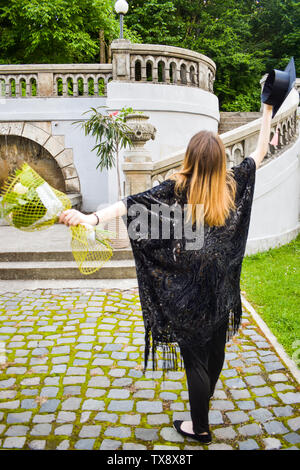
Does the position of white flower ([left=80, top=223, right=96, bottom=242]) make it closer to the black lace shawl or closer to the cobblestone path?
the black lace shawl

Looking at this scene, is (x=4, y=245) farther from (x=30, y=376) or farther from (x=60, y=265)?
(x=30, y=376)

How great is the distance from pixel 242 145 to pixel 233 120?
20.6ft

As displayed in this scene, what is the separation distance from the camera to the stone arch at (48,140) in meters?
10.5

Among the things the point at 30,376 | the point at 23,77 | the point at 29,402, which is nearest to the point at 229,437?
the point at 29,402

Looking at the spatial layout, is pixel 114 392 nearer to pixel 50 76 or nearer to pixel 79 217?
pixel 79 217

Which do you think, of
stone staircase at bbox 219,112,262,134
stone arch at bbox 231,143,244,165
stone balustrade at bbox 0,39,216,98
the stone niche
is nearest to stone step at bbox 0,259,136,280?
stone arch at bbox 231,143,244,165

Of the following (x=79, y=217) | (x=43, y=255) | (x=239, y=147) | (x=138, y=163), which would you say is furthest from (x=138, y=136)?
(x=79, y=217)

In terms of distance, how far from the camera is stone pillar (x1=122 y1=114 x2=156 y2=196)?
21.1 ft

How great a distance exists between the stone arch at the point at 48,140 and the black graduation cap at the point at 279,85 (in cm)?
852

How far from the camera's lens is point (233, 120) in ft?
43.2

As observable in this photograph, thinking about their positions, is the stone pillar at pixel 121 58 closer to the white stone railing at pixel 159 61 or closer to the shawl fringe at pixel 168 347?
the white stone railing at pixel 159 61

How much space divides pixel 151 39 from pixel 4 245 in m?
13.9

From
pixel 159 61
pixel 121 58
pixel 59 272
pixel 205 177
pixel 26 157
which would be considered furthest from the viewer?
pixel 26 157

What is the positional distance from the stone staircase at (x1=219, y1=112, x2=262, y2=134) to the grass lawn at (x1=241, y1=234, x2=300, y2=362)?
630cm
